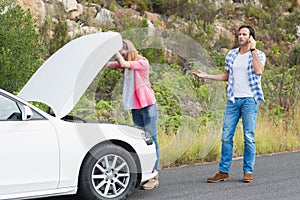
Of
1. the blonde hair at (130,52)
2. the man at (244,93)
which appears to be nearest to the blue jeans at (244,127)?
the man at (244,93)

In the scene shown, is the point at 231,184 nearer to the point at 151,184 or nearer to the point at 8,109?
the point at 151,184

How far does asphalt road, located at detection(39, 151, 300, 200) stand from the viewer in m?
6.69

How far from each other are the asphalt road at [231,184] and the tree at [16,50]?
4093mm

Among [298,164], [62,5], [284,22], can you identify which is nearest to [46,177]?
[298,164]

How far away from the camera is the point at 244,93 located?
24.0 ft

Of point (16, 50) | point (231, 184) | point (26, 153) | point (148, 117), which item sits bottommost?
point (231, 184)

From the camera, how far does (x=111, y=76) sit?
1140cm

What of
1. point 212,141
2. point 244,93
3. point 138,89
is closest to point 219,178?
point 244,93

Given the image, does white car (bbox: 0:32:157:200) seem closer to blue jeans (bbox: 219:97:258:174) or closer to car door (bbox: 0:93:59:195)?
car door (bbox: 0:93:59:195)

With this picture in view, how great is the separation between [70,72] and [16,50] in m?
5.14

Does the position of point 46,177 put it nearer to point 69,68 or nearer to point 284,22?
point 69,68

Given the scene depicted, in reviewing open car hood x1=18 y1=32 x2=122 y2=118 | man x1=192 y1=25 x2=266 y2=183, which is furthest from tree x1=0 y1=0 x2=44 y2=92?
man x1=192 y1=25 x2=266 y2=183

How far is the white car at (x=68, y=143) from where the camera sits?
5.81 metres

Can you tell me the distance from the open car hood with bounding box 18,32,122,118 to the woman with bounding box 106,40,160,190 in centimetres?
22
